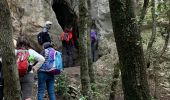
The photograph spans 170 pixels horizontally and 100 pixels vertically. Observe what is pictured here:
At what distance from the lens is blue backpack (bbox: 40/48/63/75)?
26.8 ft

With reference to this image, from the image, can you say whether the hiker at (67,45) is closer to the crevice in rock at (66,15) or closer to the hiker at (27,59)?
the crevice in rock at (66,15)

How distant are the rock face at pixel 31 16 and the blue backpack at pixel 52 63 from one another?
6091 millimetres

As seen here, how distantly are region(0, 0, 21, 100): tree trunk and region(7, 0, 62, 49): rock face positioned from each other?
7.81m

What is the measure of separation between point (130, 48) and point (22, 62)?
7.67ft

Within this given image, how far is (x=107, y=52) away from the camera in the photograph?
44.8ft

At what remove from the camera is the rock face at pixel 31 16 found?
1454 centimetres

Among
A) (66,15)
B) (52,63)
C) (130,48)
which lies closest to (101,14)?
(66,15)

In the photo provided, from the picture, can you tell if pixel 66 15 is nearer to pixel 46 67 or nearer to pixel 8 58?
pixel 46 67

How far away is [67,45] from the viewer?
51.5 feet

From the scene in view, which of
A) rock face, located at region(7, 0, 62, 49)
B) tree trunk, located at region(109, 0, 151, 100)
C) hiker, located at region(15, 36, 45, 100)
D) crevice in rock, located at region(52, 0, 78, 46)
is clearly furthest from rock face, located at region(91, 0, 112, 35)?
tree trunk, located at region(109, 0, 151, 100)

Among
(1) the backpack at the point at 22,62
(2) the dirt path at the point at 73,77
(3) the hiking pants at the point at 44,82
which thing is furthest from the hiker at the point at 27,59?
(2) the dirt path at the point at 73,77

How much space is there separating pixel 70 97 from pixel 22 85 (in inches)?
125

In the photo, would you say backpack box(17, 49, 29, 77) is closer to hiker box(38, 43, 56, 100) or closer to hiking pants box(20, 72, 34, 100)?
hiking pants box(20, 72, 34, 100)

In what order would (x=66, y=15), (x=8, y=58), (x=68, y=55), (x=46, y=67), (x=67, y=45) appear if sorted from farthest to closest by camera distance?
(x=66, y=15) < (x=68, y=55) < (x=67, y=45) < (x=46, y=67) < (x=8, y=58)
